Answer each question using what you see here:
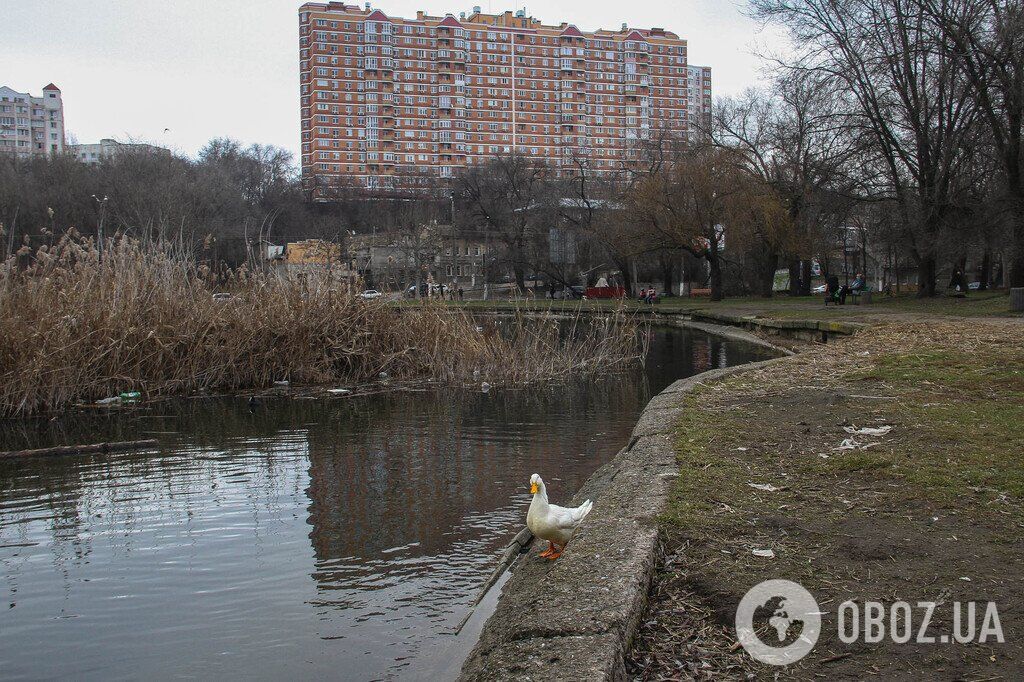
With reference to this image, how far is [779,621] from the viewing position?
346 cm

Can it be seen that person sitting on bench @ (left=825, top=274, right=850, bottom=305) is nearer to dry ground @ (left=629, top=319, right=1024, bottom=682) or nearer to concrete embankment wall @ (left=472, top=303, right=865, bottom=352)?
concrete embankment wall @ (left=472, top=303, right=865, bottom=352)

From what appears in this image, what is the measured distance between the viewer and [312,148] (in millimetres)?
126875

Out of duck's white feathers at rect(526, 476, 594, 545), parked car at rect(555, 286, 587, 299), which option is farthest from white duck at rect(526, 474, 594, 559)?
parked car at rect(555, 286, 587, 299)

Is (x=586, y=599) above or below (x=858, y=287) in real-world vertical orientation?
below

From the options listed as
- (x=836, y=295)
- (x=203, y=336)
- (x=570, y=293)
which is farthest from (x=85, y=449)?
(x=570, y=293)

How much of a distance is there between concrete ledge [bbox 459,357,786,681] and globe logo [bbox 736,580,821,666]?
0.46 m

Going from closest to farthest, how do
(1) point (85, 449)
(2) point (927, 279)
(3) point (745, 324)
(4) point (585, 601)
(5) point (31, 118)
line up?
(4) point (585, 601) < (1) point (85, 449) < (3) point (745, 324) < (2) point (927, 279) < (5) point (31, 118)

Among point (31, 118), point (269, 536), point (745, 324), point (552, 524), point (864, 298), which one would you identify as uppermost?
point (31, 118)

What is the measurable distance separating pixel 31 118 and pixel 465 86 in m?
78.3

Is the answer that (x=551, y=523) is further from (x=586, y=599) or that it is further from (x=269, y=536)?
(x=269, y=536)

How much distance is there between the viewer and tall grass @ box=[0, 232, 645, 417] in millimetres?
13688

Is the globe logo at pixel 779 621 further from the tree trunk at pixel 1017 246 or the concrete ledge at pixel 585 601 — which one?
the tree trunk at pixel 1017 246

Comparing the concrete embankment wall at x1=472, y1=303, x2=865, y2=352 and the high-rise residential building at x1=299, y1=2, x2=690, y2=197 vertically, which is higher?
the high-rise residential building at x1=299, y1=2, x2=690, y2=197

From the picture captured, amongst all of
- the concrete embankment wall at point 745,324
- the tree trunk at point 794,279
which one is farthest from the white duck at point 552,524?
the tree trunk at point 794,279
